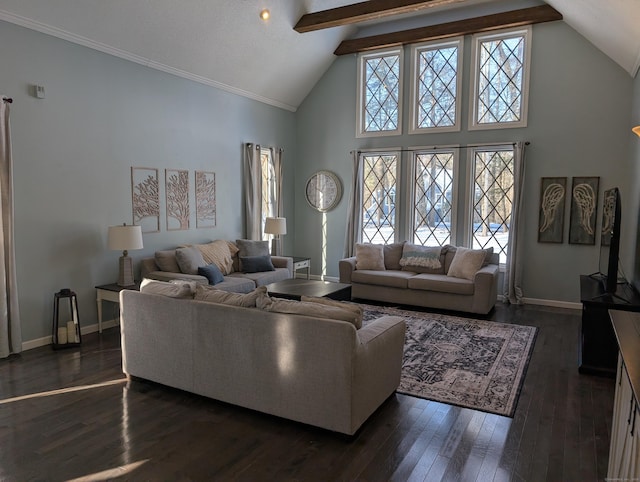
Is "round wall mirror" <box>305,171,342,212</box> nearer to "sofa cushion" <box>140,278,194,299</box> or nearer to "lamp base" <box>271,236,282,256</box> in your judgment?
"lamp base" <box>271,236,282,256</box>

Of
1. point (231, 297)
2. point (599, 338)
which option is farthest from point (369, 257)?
point (231, 297)

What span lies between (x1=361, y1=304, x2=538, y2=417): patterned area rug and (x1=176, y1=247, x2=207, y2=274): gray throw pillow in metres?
2.16

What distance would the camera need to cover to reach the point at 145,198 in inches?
213

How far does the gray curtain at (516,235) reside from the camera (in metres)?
6.21

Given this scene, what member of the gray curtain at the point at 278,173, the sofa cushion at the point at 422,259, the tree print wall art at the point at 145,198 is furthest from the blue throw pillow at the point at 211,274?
the sofa cushion at the point at 422,259

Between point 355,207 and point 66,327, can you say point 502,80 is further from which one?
point 66,327

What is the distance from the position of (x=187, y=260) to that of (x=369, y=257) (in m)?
2.62

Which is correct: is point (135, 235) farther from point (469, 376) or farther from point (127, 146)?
point (469, 376)

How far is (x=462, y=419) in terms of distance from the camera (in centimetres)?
301

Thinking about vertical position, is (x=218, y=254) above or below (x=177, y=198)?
below

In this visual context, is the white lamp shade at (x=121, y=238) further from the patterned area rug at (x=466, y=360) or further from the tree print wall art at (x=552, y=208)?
the tree print wall art at (x=552, y=208)

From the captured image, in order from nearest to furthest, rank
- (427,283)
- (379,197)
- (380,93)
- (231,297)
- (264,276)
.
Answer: (231,297), (427,283), (264,276), (380,93), (379,197)

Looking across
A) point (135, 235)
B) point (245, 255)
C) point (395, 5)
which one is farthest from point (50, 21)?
point (395, 5)

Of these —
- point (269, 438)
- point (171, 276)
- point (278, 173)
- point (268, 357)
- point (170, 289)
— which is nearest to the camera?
point (269, 438)
